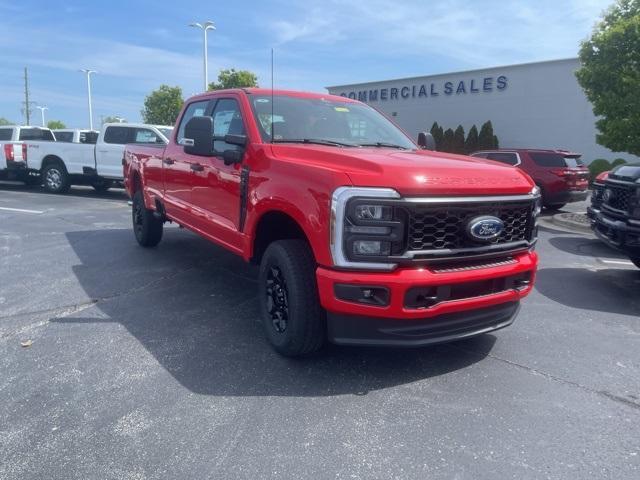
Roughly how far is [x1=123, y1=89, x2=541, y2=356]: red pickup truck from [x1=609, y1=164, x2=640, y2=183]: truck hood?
2.56m

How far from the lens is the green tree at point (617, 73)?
10.3 meters

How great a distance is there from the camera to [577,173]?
510 inches

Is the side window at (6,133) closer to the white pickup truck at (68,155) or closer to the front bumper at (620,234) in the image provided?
the white pickup truck at (68,155)

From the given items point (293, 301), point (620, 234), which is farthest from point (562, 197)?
point (293, 301)

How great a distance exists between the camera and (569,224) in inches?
432

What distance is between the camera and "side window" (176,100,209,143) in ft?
17.9

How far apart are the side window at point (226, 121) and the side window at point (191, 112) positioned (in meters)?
0.42

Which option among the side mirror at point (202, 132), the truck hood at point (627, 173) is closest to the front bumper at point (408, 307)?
the side mirror at point (202, 132)

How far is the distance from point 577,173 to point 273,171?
37.9 feet

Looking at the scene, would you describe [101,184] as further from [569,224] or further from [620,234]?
[620,234]

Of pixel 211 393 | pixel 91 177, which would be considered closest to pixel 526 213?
pixel 211 393

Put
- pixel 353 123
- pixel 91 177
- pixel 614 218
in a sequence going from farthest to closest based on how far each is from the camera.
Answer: pixel 91 177 → pixel 614 218 → pixel 353 123

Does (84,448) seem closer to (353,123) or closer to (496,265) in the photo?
(496,265)

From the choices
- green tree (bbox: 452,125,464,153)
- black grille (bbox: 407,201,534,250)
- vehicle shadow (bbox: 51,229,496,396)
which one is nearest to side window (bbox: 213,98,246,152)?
vehicle shadow (bbox: 51,229,496,396)
